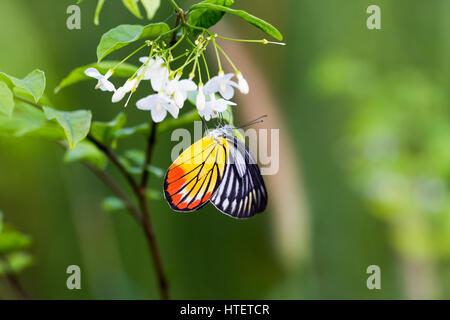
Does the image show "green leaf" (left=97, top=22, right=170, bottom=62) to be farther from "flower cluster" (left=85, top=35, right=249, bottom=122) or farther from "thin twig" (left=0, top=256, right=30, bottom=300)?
"thin twig" (left=0, top=256, right=30, bottom=300)

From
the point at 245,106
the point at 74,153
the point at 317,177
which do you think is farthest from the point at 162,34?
the point at 317,177

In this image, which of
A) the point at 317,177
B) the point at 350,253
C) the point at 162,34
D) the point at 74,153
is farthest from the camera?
the point at 317,177

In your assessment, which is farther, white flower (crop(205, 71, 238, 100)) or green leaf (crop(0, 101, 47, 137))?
green leaf (crop(0, 101, 47, 137))

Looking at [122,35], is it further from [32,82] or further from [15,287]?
[15,287]

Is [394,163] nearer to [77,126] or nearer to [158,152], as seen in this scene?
[158,152]

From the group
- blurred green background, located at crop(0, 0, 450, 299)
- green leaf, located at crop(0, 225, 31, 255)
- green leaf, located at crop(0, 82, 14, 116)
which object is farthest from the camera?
blurred green background, located at crop(0, 0, 450, 299)

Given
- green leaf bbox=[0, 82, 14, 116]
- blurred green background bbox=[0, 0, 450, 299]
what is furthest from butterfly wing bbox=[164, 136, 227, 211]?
blurred green background bbox=[0, 0, 450, 299]
